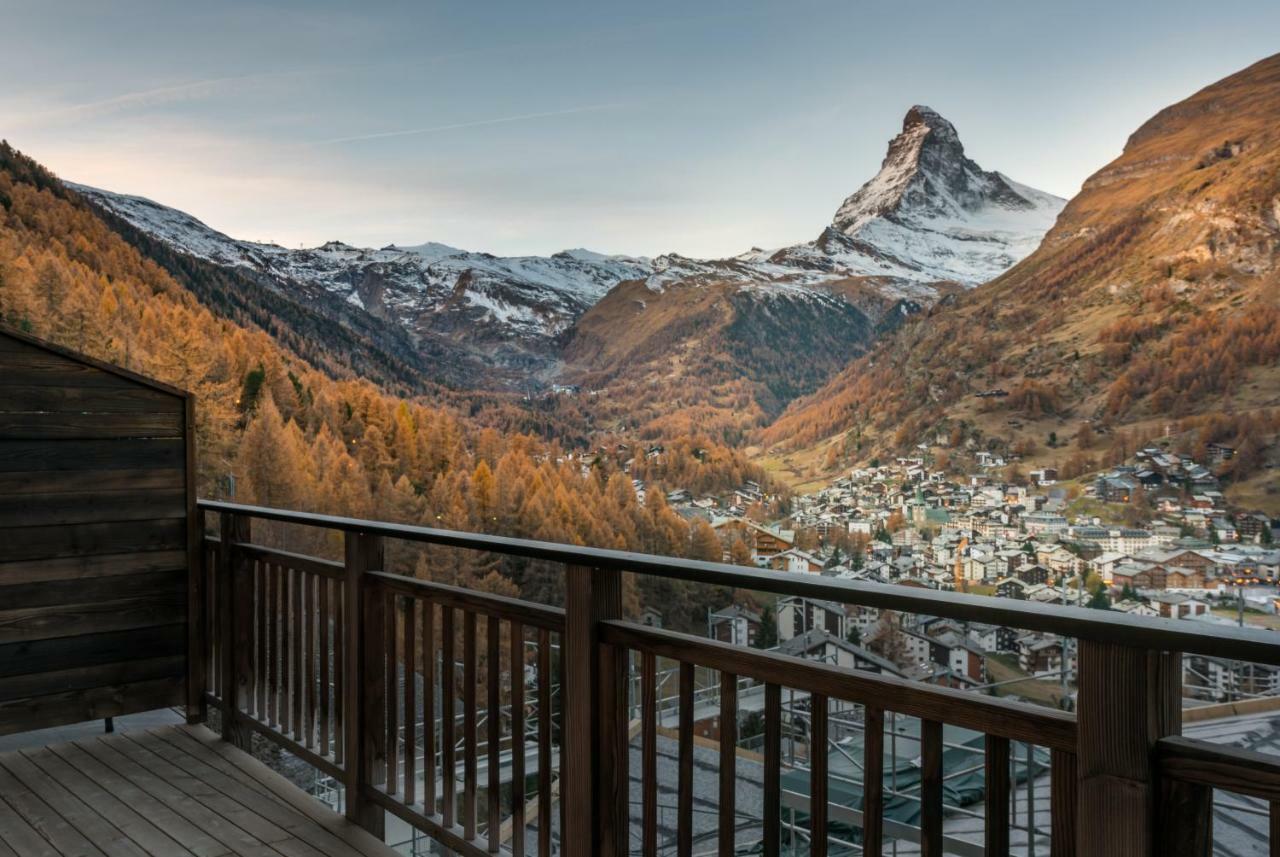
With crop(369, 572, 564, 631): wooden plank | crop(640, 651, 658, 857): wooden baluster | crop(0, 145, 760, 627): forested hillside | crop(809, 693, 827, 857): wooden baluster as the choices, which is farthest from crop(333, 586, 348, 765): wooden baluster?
crop(0, 145, 760, 627): forested hillside

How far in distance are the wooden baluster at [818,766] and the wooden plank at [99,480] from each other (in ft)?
9.78

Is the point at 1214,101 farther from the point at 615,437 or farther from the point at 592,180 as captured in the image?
the point at 615,437

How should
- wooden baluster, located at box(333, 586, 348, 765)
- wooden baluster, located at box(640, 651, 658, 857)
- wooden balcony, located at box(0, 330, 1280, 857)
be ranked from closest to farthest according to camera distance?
wooden balcony, located at box(0, 330, 1280, 857)
wooden baluster, located at box(640, 651, 658, 857)
wooden baluster, located at box(333, 586, 348, 765)

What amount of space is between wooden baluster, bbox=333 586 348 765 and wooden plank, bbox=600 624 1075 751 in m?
1.22

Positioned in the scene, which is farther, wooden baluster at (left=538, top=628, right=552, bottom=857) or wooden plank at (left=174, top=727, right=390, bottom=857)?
wooden plank at (left=174, top=727, right=390, bottom=857)

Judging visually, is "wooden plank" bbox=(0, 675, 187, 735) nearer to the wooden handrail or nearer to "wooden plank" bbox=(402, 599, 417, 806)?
"wooden plank" bbox=(402, 599, 417, 806)

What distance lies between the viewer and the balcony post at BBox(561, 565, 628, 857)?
1621 millimetres

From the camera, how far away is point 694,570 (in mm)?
1362

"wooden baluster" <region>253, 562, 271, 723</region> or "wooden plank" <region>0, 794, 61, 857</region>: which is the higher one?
"wooden baluster" <region>253, 562, 271, 723</region>

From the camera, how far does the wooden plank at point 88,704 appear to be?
3079mm

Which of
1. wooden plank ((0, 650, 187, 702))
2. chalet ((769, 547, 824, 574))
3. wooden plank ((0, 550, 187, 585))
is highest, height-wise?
wooden plank ((0, 550, 187, 585))

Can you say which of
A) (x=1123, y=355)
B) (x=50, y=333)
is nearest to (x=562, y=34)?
(x=50, y=333)

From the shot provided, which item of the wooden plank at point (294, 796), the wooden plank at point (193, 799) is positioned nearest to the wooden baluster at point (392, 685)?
the wooden plank at point (294, 796)

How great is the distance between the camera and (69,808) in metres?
2.55
